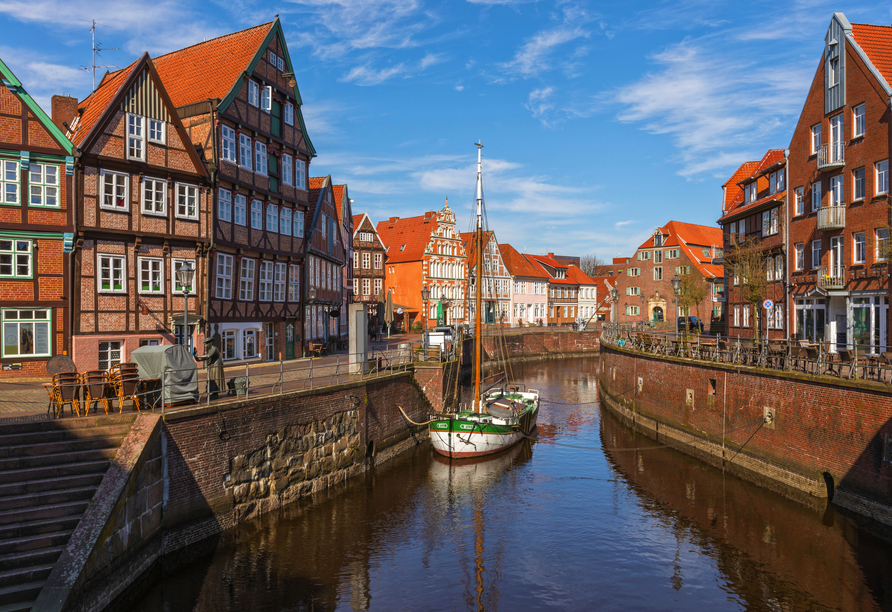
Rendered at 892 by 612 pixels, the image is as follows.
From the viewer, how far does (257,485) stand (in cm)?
1736

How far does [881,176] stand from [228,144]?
2836 cm

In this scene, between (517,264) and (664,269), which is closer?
(664,269)

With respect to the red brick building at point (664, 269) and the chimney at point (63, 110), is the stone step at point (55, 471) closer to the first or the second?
the chimney at point (63, 110)

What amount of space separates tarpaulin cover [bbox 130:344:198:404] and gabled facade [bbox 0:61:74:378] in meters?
8.87

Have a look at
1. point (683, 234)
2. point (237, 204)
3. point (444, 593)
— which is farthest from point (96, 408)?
point (683, 234)

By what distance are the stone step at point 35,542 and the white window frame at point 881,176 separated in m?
29.4

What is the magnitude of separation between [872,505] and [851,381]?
336 centimetres

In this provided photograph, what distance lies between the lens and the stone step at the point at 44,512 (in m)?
11.4

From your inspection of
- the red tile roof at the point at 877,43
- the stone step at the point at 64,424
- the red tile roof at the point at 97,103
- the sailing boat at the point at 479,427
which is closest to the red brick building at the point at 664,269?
the red tile roof at the point at 877,43

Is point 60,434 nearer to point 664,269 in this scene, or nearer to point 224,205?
point 224,205

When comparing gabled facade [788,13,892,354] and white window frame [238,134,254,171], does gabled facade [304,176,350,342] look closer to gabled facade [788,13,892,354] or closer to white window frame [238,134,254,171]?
white window frame [238,134,254,171]

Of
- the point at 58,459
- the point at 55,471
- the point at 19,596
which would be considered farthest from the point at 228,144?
the point at 19,596

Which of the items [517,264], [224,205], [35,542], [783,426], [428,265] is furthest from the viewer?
[517,264]

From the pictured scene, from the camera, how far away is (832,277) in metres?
27.3
